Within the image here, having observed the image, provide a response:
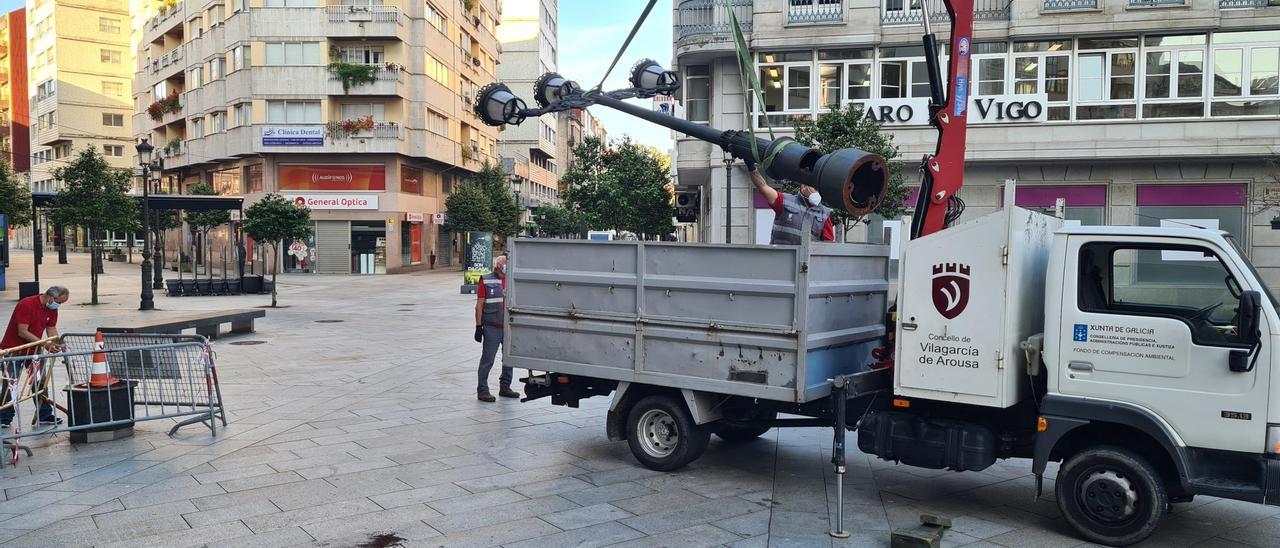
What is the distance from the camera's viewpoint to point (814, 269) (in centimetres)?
632

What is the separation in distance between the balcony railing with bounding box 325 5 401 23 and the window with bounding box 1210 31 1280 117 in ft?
121

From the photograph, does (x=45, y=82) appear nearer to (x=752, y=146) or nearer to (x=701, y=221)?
(x=701, y=221)

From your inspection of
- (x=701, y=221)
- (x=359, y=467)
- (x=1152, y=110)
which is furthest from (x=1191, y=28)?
(x=359, y=467)

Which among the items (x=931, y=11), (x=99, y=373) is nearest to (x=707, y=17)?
(x=931, y=11)

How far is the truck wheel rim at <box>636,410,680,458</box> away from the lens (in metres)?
7.33

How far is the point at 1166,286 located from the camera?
18.9ft

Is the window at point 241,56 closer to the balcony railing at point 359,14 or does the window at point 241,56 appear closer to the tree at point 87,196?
the balcony railing at point 359,14

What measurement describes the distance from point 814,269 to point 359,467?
4040 millimetres

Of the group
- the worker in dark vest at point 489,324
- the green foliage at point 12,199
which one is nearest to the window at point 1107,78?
the worker in dark vest at point 489,324

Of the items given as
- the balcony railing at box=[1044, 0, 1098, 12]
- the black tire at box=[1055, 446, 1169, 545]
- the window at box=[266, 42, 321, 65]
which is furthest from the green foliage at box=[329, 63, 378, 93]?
the black tire at box=[1055, 446, 1169, 545]

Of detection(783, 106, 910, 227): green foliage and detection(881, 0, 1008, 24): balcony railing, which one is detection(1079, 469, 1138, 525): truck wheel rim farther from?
detection(881, 0, 1008, 24): balcony railing

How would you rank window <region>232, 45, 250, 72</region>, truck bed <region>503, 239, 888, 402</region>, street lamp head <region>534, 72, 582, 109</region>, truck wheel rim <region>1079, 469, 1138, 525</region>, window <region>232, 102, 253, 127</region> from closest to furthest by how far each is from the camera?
truck wheel rim <region>1079, 469, 1138, 525</region>, street lamp head <region>534, 72, 582, 109</region>, truck bed <region>503, 239, 888, 402</region>, window <region>232, 102, 253, 127</region>, window <region>232, 45, 250, 72</region>

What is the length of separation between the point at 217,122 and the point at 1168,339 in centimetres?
5336

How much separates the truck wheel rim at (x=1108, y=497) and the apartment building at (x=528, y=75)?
73.9 metres
